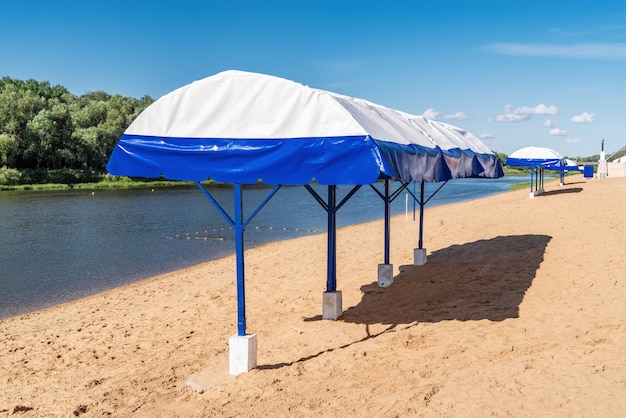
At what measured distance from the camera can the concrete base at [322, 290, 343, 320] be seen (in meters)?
9.02

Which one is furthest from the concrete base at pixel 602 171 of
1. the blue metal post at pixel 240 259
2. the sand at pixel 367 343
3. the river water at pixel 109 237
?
the blue metal post at pixel 240 259

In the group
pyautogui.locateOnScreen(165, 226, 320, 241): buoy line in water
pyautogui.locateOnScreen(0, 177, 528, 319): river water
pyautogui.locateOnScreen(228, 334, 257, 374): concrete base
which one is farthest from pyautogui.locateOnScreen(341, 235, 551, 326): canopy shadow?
pyautogui.locateOnScreen(165, 226, 320, 241): buoy line in water

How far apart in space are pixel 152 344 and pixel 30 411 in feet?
8.80

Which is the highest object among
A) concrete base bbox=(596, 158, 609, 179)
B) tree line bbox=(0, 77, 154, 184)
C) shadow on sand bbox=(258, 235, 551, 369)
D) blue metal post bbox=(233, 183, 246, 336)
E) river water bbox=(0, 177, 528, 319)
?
tree line bbox=(0, 77, 154, 184)

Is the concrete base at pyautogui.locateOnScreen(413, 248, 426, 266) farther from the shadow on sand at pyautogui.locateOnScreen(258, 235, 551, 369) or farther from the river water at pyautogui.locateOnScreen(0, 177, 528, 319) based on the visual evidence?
the river water at pyautogui.locateOnScreen(0, 177, 528, 319)

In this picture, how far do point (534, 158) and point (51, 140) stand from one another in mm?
60307

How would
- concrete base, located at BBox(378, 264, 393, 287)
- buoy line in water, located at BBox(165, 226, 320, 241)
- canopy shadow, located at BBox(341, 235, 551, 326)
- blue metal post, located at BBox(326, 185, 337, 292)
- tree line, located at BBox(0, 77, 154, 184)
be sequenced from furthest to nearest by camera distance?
Answer: tree line, located at BBox(0, 77, 154, 184) < buoy line in water, located at BBox(165, 226, 320, 241) < concrete base, located at BBox(378, 264, 393, 287) < canopy shadow, located at BBox(341, 235, 551, 326) < blue metal post, located at BBox(326, 185, 337, 292)

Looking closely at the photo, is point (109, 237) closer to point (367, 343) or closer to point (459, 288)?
point (459, 288)

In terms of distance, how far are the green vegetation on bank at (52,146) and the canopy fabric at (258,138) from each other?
6170 cm

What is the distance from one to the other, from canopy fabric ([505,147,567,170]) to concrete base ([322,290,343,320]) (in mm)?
19590

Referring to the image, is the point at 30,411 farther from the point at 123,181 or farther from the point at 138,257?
the point at 123,181

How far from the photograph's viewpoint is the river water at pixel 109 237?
18.1 m

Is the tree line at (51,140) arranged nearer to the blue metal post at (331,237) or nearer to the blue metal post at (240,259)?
the blue metal post at (331,237)

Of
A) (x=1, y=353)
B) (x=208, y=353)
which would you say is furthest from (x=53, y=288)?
(x=208, y=353)
